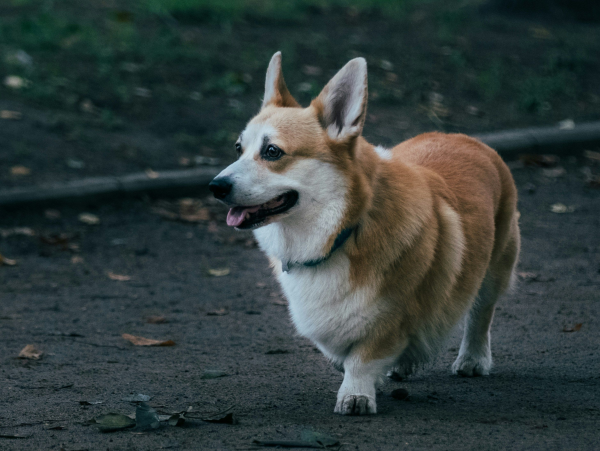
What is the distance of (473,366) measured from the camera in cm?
371

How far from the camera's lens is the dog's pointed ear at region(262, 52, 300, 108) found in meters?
3.45

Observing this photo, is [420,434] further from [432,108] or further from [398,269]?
[432,108]

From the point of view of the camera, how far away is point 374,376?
3.07m

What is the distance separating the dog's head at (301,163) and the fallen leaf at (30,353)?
1.41 m

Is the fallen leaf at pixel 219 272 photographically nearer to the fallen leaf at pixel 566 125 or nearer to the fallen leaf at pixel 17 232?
the fallen leaf at pixel 17 232

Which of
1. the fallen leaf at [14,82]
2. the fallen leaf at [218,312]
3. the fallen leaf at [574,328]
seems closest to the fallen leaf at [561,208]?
the fallen leaf at [574,328]

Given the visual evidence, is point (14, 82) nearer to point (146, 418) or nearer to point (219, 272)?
point (219, 272)

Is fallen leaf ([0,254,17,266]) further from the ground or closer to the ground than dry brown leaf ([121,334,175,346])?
closer to the ground

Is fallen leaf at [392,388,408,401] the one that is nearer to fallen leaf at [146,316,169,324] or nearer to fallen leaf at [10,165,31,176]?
fallen leaf at [146,316,169,324]

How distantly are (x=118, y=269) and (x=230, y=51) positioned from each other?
4532 mm

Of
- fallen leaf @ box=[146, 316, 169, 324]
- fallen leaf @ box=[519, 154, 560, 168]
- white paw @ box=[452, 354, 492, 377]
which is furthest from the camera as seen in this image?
fallen leaf @ box=[519, 154, 560, 168]

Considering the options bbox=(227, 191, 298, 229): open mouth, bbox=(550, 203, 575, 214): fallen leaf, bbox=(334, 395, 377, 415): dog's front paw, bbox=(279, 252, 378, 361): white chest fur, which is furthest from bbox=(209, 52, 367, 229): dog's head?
bbox=(550, 203, 575, 214): fallen leaf

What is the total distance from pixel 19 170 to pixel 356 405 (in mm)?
4409

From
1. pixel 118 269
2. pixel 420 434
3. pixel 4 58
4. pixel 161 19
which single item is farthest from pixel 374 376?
pixel 161 19
